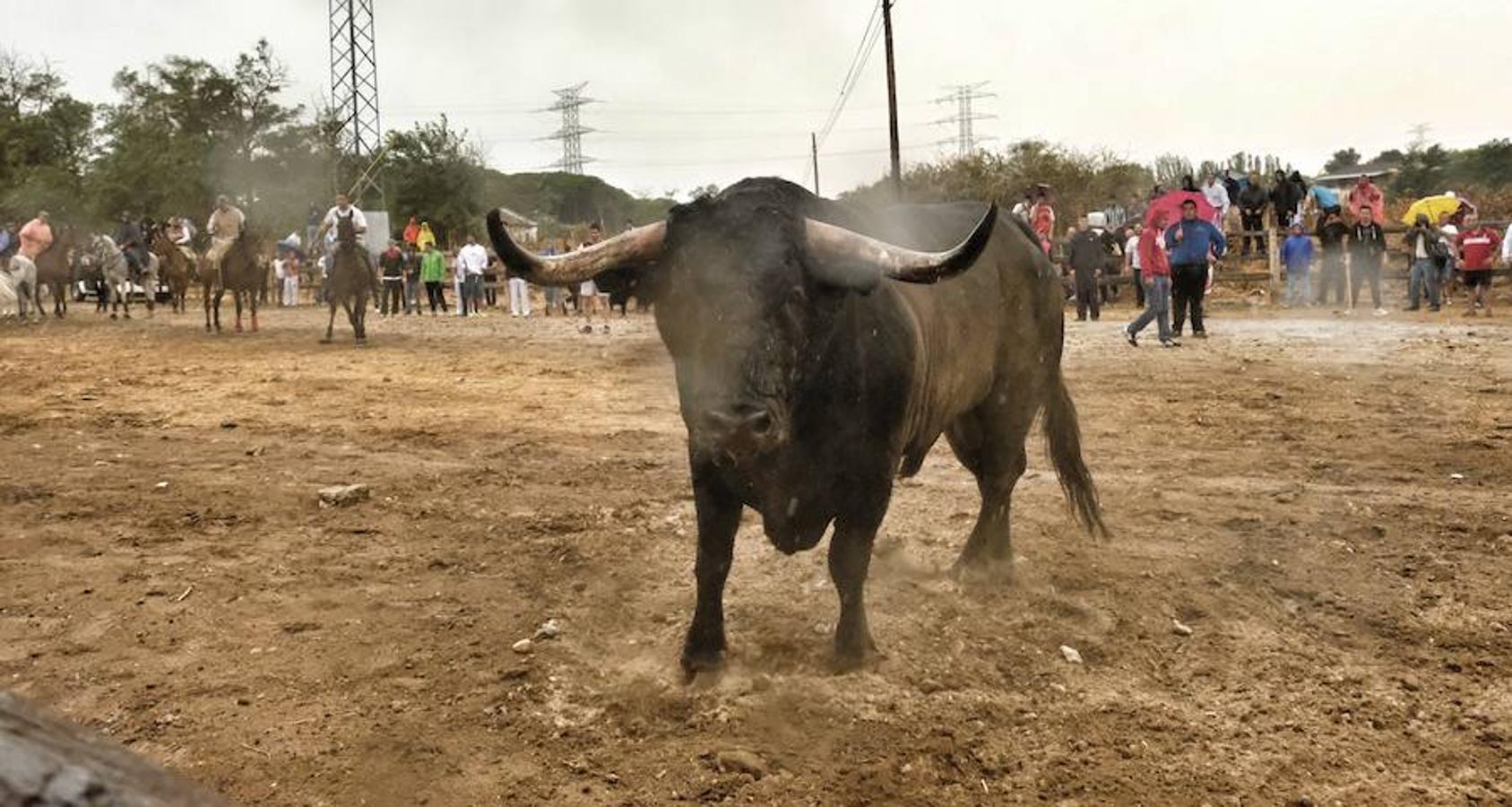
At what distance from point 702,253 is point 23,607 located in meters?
3.45

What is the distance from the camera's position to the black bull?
3529 mm

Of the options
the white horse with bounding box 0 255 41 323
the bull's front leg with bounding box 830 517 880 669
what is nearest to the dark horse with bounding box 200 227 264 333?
the white horse with bounding box 0 255 41 323

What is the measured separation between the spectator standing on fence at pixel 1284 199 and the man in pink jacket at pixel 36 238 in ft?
93.3

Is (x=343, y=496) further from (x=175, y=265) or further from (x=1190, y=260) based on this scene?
(x=175, y=265)

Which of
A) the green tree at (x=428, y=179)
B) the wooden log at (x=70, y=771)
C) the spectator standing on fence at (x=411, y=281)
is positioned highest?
the green tree at (x=428, y=179)

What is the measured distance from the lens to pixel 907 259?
3803 mm

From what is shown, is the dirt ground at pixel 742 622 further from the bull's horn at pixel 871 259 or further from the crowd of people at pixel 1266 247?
the crowd of people at pixel 1266 247

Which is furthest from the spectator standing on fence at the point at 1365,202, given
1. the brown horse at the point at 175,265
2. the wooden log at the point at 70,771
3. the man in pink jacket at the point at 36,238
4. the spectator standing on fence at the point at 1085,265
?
the man in pink jacket at the point at 36,238

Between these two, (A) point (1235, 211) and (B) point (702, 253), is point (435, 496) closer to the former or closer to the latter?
(B) point (702, 253)

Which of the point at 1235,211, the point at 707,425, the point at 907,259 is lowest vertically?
the point at 707,425

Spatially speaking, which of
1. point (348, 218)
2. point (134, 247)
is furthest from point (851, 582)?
point (134, 247)

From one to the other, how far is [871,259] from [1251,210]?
2555 centimetres

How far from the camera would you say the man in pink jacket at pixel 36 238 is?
23969 millimetres

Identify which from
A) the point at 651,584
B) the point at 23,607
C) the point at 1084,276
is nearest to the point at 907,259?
the point at 651,584
